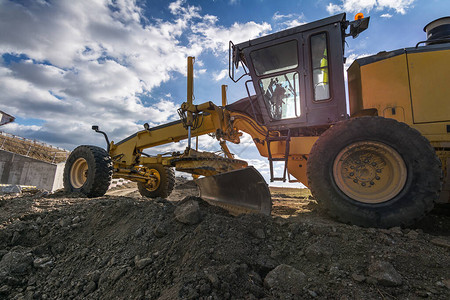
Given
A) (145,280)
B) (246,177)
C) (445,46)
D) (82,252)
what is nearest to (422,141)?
(445,46)

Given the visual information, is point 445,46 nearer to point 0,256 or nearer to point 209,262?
point 209,262

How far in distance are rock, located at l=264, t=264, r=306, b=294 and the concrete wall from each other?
64.4ft

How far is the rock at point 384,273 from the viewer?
168cm

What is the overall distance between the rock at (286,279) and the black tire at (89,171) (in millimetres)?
4523

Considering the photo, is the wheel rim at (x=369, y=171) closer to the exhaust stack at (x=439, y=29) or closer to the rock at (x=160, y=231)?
the rock at (x=160, y=231)

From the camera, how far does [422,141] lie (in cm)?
276

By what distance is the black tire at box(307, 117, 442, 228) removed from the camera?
2670 millimetres

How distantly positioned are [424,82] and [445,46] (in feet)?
2.00

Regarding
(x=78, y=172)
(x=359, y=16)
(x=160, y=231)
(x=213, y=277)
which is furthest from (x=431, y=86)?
(x=78, y=172)

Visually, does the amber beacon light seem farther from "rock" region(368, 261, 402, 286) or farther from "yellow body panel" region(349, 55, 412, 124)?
"rock" region(368, 261, 402, 286)

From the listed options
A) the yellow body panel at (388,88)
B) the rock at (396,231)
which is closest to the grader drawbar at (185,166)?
the rock at (396,231)

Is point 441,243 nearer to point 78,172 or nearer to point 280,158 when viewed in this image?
point 280,158

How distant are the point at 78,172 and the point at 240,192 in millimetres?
4439

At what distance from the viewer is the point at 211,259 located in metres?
1.93
